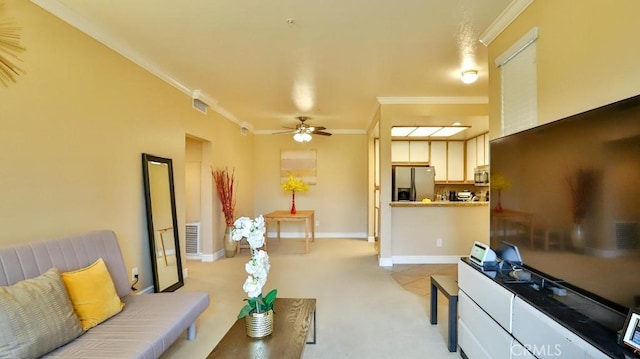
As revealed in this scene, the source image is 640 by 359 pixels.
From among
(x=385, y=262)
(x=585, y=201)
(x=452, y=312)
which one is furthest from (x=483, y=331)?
(x=385, y=262)

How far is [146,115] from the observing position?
3.46 m

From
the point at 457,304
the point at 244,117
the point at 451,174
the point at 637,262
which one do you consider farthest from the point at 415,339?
the point at 451,174

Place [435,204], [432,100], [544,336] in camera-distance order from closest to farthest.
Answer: [544,336] → [432,100] → [435,204]

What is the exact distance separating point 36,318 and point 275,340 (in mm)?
1202

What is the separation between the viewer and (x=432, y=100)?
477 cm

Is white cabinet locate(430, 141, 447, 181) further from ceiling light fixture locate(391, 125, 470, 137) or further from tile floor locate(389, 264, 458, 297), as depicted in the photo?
tile floor locate(389, 264, 458, 297)

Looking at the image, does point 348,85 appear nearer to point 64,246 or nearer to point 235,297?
point 235,297

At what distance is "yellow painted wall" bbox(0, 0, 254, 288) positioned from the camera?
2.09 meters

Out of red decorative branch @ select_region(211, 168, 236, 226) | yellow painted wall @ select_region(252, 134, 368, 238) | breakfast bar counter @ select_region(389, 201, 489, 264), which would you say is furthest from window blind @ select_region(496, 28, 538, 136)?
yellow painted wall @ select_region(252, 134, 368, 238)

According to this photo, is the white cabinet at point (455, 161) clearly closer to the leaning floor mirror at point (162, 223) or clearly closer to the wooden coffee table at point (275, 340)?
the leaning floor mirror at point (162, 223)

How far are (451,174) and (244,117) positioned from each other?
472cm

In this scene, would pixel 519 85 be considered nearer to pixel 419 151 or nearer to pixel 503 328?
pixel 503 328

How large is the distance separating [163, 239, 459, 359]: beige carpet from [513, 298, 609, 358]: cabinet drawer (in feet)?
3.48

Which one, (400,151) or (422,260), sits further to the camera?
(400,151)
